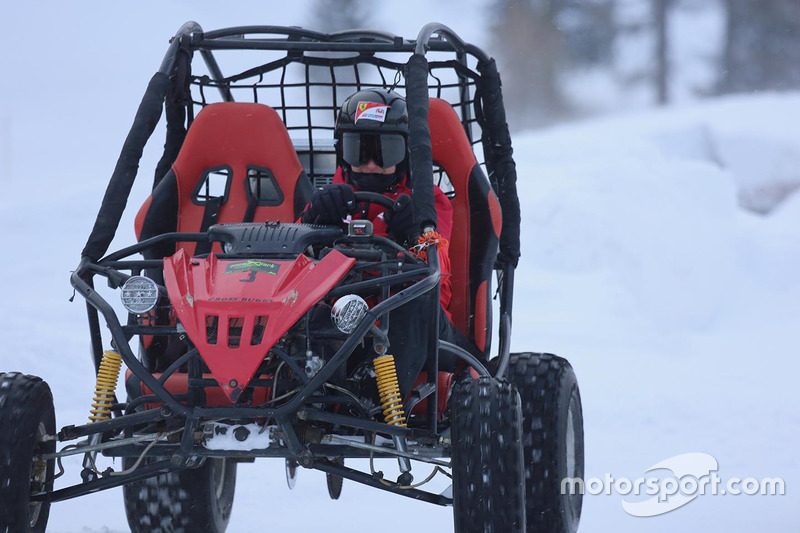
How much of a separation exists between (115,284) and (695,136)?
46.9ft

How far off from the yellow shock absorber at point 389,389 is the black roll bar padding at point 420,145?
0.54m

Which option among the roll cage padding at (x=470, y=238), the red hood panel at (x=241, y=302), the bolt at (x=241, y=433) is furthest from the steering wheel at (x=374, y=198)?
the bolt at (x=241, y=433)

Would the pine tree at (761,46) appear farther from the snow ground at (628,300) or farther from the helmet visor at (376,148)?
the helmet visor at (376,148)

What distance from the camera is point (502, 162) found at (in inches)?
207

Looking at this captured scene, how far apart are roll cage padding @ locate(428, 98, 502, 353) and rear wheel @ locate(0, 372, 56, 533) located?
1.74 meters

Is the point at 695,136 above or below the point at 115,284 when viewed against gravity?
below

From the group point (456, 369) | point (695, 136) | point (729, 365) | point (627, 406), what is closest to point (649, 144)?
point (695, 136)

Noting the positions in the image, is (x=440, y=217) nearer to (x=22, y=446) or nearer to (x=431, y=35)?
(x=431, y=35)

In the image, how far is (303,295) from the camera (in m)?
3.60

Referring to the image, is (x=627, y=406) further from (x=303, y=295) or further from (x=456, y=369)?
(x=303, y=295)

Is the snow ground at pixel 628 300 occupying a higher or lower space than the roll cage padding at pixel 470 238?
lower

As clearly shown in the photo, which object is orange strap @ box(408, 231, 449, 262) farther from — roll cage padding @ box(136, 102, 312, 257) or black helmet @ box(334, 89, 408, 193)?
roll cage padding @ box(136, 102, 312, 257)

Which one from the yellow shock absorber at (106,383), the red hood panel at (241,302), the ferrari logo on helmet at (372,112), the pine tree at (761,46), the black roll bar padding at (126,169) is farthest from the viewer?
the pine tree at (761,46)

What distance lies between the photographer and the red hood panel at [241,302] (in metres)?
3.46
